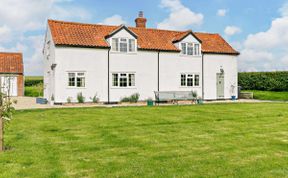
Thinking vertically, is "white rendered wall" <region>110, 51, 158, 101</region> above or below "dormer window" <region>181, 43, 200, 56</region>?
below

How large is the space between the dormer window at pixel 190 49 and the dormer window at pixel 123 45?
17.5 feet

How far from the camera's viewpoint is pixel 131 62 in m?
29.0

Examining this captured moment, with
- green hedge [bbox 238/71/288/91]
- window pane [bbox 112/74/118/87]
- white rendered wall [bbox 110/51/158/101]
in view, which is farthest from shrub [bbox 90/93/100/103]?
green hedge [bbox 238/71/288/91]

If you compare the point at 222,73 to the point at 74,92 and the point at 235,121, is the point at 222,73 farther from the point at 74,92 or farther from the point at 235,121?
the point at 235,121

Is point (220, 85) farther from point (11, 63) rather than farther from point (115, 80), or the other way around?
point (11, 63)

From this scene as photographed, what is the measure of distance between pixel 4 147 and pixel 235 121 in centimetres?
1026

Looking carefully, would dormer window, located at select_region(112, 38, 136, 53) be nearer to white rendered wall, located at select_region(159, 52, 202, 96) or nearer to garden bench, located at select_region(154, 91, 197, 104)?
white rendered wall, located at select_region(159, 52, 202, 96)

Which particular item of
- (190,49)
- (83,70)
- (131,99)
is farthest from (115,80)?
(190,49)

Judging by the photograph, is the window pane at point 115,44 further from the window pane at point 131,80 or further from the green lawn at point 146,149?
the green lawn at point 146,149

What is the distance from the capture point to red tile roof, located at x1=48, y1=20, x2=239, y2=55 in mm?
27203

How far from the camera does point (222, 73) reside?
109 ft

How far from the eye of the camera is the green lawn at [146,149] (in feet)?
22.8

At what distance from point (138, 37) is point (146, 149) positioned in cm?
2236

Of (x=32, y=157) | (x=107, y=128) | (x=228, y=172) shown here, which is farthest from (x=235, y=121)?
(x=32, y=157)
